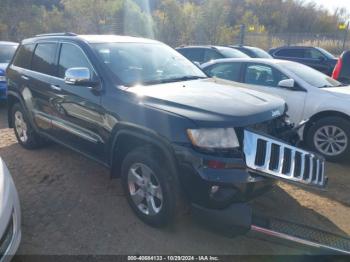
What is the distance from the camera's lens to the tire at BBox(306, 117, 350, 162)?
500 centimetres

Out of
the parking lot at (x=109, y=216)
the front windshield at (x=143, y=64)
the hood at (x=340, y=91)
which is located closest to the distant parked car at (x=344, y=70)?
the hood at (x=340, y=91)

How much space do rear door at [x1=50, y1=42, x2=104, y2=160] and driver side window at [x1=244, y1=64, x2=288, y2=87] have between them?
10.9 feet

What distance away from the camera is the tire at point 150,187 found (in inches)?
117

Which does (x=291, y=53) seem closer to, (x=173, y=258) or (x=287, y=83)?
(x=287, y=83)

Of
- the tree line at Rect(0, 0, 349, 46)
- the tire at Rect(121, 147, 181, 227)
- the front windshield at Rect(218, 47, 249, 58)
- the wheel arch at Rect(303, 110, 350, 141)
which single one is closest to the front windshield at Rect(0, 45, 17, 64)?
the front windshield at Rect(218, 47, 249, 58)

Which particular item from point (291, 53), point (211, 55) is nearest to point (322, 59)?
point (291, 53)

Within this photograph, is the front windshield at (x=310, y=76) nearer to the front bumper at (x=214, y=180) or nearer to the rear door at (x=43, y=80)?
the front bumper at (x=214, y=180)

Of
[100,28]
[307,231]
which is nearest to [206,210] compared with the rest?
[307,231]

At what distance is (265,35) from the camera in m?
27.3

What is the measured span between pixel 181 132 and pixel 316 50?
12.2 meters

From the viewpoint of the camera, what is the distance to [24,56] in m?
5.25

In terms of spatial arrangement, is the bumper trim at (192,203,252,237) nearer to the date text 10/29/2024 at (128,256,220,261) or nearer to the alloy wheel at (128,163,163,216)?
the date text 10/29/2024 at (128,256,220,261)

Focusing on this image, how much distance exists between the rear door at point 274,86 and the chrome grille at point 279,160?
2413mm

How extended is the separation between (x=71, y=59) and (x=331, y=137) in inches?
153
